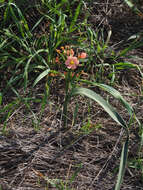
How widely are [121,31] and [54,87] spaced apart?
2.38 feet

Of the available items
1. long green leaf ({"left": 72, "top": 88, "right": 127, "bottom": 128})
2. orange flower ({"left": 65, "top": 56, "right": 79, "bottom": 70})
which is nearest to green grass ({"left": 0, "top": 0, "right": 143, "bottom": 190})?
orange flower ({"left": 65, "top": 56, "right": 79, "bottom": 70})

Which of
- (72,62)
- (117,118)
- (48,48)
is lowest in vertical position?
(117,118)

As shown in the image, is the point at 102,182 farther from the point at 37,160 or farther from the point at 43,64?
the point at 43,64

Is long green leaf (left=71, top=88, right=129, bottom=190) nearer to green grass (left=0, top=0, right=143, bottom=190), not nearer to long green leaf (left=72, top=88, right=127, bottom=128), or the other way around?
long green leaf (left=72, top=88, right=127, bottom=128)

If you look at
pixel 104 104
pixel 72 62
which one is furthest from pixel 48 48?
pixel 104 104

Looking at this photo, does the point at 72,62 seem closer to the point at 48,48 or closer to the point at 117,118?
the point at 48,48

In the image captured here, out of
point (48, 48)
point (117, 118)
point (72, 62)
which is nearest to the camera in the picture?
point (117, 118)

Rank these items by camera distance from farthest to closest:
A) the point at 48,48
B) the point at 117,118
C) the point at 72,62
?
the point at 48,48
the point at 72,62
the point at 117,118

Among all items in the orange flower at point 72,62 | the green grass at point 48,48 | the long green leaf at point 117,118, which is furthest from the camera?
the green grass at point 48,48

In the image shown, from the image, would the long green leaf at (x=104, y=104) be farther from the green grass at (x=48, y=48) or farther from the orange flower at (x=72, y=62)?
the green grass at (x=48, y=48)

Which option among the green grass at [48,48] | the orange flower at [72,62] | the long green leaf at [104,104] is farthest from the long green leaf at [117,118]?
the green grass at [48,48]

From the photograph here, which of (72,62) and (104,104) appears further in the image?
(72,62)

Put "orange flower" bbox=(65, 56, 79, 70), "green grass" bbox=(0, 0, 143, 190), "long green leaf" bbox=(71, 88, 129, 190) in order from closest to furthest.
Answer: "long green leaf" bbox=(71, 88, 129, 190), "orange flower" bbox=(65, 56, 79, 70), "green grass" bbox=(0, 0, 143, 190)

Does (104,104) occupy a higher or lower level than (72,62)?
lower
